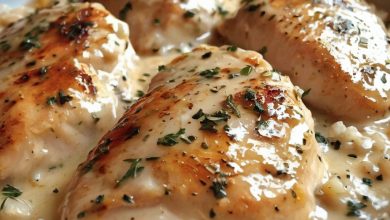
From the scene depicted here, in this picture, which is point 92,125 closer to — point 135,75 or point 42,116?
point 42,116

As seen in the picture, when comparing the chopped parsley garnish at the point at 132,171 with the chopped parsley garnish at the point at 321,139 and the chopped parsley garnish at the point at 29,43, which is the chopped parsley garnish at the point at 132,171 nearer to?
the chopped parsley garnish at the point at 321,139

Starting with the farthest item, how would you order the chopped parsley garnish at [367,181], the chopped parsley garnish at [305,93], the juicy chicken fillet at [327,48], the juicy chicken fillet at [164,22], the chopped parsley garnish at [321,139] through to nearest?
the juicy chicken fillet at [164,22], the chopped parsley garnish at [305,93], the juicy chicken fillet at [327,48], the chopped parsley garnish at [321,139], the chopped parsley garnish at [367,181]

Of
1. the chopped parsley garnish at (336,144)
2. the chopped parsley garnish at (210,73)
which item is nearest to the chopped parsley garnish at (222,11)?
the chopped parsley garnish at (210,73)

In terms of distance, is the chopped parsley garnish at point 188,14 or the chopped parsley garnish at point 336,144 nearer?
the chopped parsley garnish at point 336,144

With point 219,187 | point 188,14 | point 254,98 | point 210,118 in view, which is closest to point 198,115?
point 210,118

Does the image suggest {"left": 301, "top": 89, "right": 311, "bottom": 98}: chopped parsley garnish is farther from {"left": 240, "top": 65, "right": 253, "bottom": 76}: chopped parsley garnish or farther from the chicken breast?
the chicken breast

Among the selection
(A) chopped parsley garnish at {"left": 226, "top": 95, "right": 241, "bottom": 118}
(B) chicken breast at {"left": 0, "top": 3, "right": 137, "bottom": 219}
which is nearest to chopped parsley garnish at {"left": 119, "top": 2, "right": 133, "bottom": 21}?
(B) chicken breast at {"left": 0, "top": 3, "right": 137, "bottom": 219}
